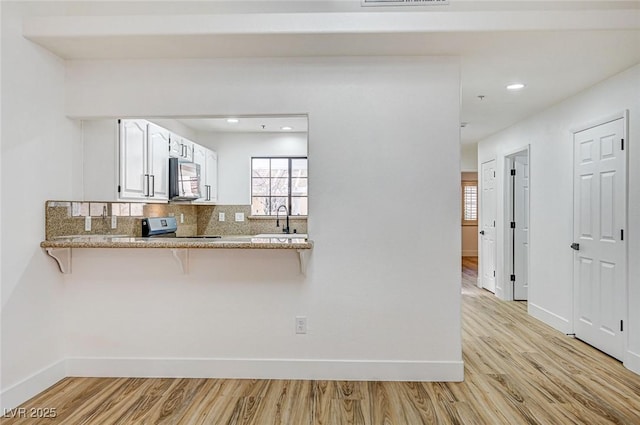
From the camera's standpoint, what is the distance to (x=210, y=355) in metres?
2.84

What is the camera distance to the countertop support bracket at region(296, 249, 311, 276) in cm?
271

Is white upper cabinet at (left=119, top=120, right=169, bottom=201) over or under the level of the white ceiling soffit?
under

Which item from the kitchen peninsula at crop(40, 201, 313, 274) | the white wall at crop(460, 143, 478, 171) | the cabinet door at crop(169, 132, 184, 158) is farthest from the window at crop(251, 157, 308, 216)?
the white wall at crop(460, 143, 478, 171)

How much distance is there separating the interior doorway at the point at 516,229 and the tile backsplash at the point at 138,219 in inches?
114

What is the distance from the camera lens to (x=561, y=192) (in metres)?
3.92

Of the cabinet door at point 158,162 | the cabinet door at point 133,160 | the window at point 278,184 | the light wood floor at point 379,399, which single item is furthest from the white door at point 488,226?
the cabinet door at point 133,160

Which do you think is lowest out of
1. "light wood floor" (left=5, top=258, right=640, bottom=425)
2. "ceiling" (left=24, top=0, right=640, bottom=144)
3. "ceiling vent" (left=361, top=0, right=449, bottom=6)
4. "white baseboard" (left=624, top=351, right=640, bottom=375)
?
"light wood floor" (left=5, top=258, right=640, bottom=425)

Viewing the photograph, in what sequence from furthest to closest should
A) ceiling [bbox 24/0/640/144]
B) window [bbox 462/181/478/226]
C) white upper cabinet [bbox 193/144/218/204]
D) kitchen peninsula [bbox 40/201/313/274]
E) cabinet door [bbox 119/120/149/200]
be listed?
window [bbox 462/181/478/226], white upper cabinet [bbox 193/144/218/204], cabinet door [bbox 119/120/149/200], kitchen peninsula [bbox 40/201/313/274], ceiling [bbox 24/0/640/144]

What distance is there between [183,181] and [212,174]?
4.42 feet

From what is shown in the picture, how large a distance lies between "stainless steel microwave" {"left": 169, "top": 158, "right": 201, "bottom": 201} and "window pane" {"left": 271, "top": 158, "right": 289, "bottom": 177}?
153 cm

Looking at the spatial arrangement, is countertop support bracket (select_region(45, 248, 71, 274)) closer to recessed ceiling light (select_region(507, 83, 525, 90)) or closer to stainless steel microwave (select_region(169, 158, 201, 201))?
stainless steel microwave (select_region(169, 158, 201, 201))

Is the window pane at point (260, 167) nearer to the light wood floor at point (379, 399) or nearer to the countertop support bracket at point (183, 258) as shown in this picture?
the countertop support bracket at point (183, 258)

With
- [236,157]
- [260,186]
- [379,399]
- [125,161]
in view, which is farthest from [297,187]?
[379,399]

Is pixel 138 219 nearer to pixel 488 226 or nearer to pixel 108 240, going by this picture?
pixel 108 240
